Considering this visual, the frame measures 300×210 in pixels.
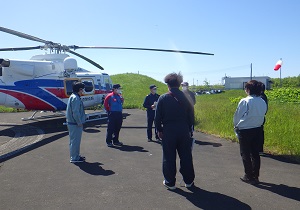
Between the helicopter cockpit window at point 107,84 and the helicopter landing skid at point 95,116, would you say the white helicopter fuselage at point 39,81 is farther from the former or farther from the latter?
the helicopter cockpit window at point 107,84

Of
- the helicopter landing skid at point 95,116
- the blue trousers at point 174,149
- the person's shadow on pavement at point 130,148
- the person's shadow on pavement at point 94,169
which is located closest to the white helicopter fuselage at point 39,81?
the helicopter landing skid at point 95,116

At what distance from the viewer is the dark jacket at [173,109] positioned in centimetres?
492

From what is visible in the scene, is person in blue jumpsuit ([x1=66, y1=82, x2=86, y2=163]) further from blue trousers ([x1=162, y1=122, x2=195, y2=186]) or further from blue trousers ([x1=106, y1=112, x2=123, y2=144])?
blue trousers ([x1=162, y1=122, x2=195, y2=186])

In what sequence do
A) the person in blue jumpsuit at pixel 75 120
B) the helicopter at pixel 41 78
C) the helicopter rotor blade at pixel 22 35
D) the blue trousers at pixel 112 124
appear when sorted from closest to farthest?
the person in blue jumpsuit at pixel 75 120 → the blue trousers at pixel 112 124 → the helicopter rotor blade at pixel 22 35 → the helicopter at pixel 41 78

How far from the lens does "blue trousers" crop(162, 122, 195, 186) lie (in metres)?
4.90

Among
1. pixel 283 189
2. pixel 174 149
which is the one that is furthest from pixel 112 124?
pixel 283 189

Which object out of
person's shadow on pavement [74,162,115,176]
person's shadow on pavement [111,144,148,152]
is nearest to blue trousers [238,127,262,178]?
person's shadow on pavement [74,162,115,176]

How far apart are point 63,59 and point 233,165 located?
1004 centimetres

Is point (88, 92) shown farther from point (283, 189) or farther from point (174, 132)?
point (283, 189)

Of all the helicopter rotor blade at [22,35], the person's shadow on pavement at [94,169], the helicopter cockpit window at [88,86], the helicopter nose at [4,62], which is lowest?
the person's shadow on pavement at [94,169]

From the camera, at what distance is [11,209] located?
4.19 m

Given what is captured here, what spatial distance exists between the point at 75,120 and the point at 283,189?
4560 millimetres

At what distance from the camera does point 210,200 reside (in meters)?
4.43

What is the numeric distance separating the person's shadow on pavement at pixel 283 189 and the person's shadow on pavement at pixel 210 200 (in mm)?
835
